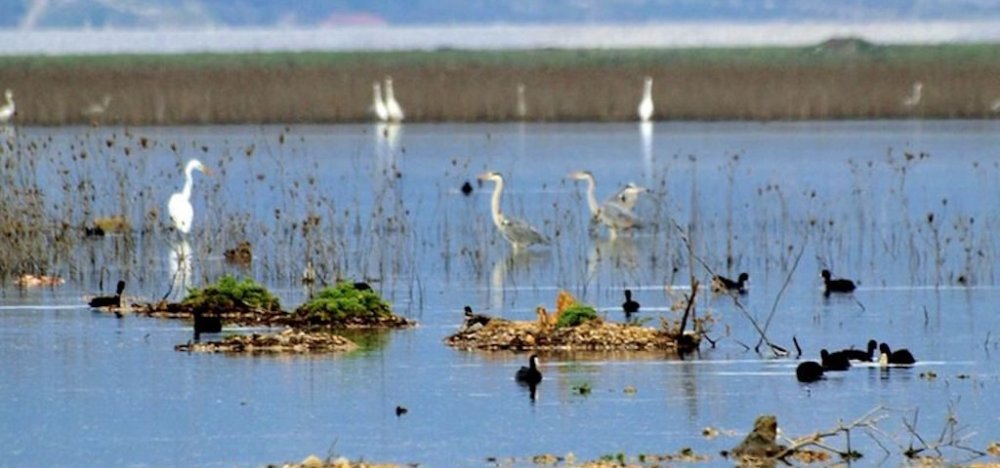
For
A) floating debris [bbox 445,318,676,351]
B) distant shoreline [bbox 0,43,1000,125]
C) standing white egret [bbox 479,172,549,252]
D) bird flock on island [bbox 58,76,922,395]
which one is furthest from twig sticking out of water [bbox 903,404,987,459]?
distant shoreline [bbox 0,43,1000,125]

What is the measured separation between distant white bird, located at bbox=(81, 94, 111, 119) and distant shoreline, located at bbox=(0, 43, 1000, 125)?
0.11m

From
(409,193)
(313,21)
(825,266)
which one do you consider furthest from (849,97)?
(313,21)

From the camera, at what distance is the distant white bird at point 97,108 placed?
4791 cm

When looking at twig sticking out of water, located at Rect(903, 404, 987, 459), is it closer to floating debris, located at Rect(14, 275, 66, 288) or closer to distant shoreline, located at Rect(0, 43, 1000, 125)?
floating debris, located at Rect(14, 275, 66, 288)

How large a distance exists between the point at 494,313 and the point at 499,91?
39.1 m

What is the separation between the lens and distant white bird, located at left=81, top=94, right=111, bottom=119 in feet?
157

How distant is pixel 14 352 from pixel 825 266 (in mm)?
7664

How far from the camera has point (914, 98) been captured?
52.4 m

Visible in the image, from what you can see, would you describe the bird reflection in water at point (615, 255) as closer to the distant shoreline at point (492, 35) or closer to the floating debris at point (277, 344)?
the floating debris at point (277, 344)

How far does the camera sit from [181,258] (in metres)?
20.1

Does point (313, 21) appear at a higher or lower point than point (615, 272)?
higher

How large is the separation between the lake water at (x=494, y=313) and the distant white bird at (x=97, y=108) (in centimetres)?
1580

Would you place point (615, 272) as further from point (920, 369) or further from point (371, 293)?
point (920, 369)

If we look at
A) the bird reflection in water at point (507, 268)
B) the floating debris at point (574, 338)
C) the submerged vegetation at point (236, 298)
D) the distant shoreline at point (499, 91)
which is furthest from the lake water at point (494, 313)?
the distant shoreline at point (499, 91)
